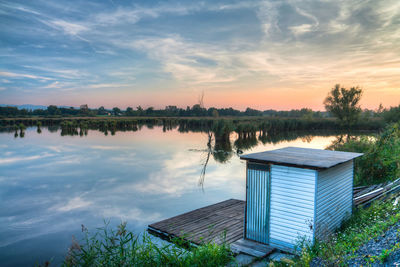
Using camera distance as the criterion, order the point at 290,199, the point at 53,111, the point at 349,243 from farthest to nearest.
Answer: the point at 53,111
the point at 290,199
the point at 349,243

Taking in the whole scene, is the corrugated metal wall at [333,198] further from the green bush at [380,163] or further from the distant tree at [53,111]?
the distant tree at [53,111]

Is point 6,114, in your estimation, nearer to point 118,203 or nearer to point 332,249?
point 118,203

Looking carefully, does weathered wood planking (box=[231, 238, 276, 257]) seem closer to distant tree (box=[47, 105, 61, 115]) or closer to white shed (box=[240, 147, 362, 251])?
white shed (box=[240, 147, 362, 251])

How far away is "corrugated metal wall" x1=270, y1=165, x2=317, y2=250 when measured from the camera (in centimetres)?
590

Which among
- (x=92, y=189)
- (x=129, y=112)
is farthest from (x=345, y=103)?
(x=129, y=112)

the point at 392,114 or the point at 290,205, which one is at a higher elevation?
the point at 392,114

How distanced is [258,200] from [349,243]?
6.66ft

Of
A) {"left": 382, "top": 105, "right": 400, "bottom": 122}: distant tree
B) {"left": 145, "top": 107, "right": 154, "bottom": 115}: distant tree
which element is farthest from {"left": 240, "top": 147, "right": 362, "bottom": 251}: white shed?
{"left": 145, "top": 107, "right": 154, "bottom": 115}: distant tree

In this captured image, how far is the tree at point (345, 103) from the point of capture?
44844mm

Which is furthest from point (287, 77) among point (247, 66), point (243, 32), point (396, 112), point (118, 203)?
point (118, 203)

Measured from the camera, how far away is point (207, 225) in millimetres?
8297

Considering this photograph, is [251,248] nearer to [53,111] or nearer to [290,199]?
[290,199]

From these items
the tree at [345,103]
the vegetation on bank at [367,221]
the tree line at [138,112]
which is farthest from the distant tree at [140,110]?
the vegetation on bank at [367,221]

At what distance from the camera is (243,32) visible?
24656 millimetres
